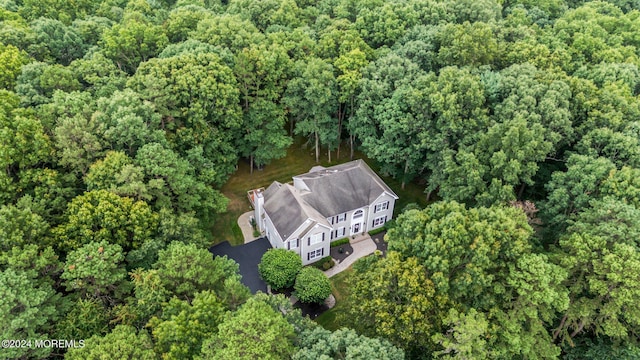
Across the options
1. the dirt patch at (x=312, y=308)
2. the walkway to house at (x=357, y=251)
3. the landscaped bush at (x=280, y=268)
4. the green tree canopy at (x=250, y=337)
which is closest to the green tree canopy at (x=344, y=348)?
the green tree canopy at (x=250, y=337)

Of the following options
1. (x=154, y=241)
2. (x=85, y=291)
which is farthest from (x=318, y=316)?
(x=85, y=291)

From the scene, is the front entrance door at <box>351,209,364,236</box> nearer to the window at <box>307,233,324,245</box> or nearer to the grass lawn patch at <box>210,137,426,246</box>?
the window at <box>307,233,324,245</box>

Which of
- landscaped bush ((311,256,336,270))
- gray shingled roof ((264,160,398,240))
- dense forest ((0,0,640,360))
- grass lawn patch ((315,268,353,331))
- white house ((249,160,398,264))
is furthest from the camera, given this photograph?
landscaped bush ((311,256,336,270))

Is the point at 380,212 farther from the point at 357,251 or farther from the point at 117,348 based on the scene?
the point at 117,348

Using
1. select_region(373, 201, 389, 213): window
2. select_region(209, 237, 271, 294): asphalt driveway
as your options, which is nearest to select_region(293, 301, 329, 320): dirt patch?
select_region(209, 237, 271, 294): asphalt driveway

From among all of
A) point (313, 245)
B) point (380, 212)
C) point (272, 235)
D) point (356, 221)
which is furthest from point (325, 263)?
point (380, 212)

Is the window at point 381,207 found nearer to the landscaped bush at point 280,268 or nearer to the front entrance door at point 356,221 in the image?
the front entrance door at point 356,221
